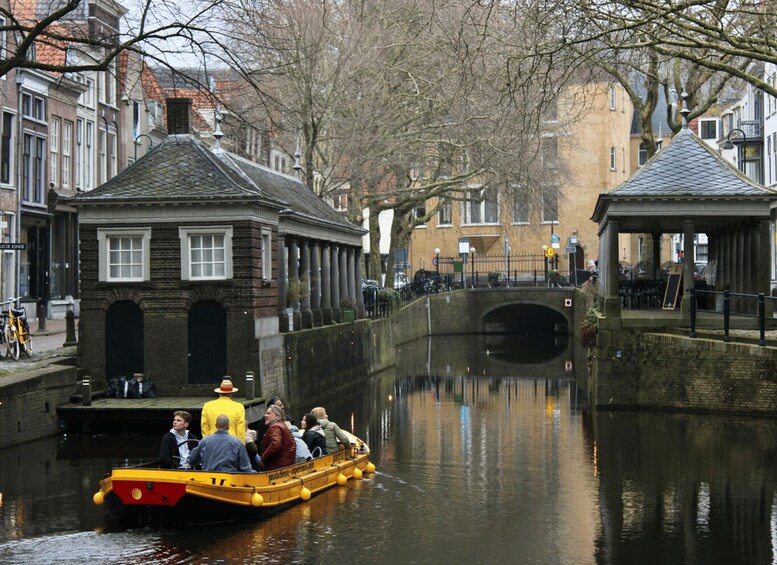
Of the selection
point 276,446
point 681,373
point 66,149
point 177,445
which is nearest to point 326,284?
point 66,149

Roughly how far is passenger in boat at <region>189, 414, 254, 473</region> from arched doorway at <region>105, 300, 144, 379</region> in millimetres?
12363

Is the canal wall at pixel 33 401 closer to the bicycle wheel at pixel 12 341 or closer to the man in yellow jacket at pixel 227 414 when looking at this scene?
the bicycle wheel at pixel 12 341

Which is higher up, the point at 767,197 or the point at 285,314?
the point at 767,197

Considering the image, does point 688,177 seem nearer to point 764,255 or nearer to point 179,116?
point 764,255

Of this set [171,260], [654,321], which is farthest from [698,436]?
[171,260]

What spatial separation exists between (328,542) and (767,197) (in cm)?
1955

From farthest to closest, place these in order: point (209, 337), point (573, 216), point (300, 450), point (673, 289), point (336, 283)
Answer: point (573, 216), point (336, 283), point (673, 289), point (209, 337), point (300, 450)

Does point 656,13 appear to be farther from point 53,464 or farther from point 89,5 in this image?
point 89,5

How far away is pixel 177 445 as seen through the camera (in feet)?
72.8

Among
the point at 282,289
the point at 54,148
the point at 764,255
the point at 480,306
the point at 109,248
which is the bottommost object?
the point at 480,306

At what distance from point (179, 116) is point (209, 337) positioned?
19.5 feet

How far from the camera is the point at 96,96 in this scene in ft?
194

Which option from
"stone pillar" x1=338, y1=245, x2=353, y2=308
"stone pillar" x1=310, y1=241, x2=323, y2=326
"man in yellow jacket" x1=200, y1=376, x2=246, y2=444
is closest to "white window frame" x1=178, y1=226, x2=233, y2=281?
"stone pillar" x1=310, y1=241, x2=323, y2=326

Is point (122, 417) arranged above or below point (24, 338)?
below
